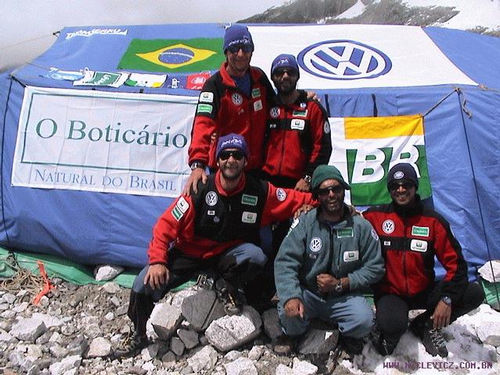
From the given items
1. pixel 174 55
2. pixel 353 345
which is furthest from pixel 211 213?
pixel 174 55

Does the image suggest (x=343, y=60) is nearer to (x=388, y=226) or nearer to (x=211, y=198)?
(x=388, y=226)

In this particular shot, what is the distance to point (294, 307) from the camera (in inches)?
116

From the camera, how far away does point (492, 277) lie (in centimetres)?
400

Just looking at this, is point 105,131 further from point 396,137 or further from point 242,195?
point 396,137

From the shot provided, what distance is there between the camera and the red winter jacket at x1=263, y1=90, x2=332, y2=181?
3430 mm

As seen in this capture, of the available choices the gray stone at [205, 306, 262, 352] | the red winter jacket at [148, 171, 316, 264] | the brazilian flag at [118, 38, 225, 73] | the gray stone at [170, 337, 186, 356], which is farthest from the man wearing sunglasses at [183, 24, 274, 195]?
the brazilian flag at [118, 38, 225, 73]

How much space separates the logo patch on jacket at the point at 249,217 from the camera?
3.27m

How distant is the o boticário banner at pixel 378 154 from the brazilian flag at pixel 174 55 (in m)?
1.49

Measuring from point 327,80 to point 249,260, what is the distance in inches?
83.4

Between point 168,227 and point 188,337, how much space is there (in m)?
0.77

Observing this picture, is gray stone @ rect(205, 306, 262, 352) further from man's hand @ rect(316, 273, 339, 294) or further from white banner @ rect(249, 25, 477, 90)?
white banner @ rect(249, 25, 477, 90)

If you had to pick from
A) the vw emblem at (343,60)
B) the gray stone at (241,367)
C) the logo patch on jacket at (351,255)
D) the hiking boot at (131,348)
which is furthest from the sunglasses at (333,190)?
the vw emblem at (343,60)

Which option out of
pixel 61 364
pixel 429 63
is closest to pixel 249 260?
pixel 61 364

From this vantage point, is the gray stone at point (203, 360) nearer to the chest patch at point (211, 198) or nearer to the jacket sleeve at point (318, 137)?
the chest patch at point (211, 198)
